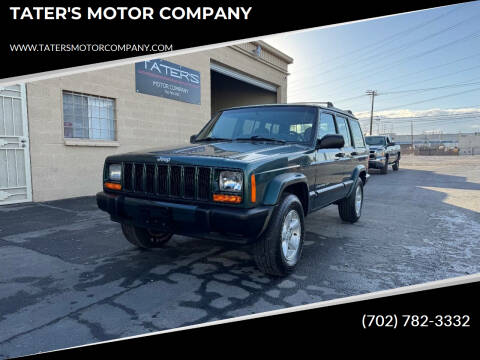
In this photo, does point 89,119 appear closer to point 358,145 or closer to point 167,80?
point 167,80

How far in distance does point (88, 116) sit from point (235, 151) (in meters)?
5.97

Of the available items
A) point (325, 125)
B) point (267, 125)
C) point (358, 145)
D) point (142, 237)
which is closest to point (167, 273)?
point (142, 237)

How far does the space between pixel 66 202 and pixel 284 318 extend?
616cm

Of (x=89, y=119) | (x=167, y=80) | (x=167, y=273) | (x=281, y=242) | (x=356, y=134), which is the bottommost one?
(x=167, y=273)

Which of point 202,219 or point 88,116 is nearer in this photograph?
point 202,219

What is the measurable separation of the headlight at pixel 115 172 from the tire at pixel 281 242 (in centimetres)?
161

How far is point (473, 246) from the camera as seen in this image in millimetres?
4430

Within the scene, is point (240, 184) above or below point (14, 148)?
below

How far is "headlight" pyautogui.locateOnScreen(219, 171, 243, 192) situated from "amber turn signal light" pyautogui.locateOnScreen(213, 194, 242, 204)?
59 mm

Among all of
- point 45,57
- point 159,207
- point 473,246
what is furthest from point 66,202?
point 473,246

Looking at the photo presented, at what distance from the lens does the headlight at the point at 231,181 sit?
112 inches

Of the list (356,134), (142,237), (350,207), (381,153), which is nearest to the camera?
(142,237)

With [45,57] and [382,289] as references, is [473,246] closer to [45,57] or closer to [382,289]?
[382,289]

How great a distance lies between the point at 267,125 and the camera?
4.10 meters
